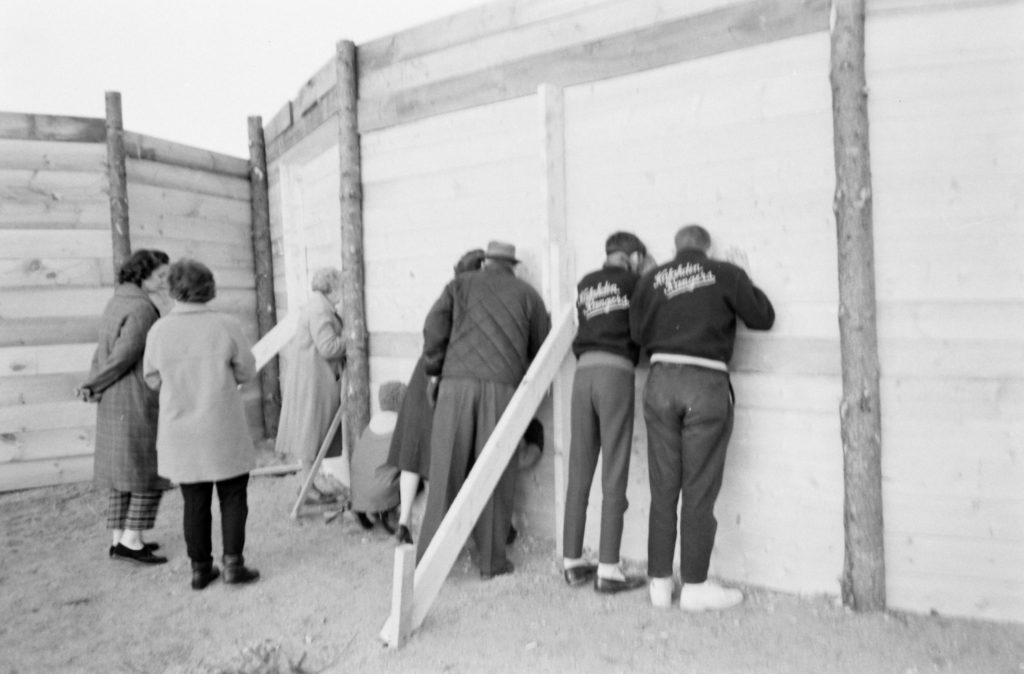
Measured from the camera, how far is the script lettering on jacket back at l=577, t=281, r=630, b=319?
151 inches

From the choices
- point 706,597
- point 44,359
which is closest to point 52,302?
point 44,359

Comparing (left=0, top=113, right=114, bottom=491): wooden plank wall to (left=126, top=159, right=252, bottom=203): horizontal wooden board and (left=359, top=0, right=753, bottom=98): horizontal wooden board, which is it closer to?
(left=126, top=159, right=252, bottom=203): horizontal wooden board

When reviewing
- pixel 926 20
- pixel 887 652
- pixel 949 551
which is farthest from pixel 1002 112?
pixel 887 652

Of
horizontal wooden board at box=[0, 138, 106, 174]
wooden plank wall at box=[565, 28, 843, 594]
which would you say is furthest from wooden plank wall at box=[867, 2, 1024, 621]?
horizontal wooden board at box=[0, 138, 106, 174]

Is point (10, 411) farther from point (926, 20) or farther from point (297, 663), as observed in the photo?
point (926, 20)

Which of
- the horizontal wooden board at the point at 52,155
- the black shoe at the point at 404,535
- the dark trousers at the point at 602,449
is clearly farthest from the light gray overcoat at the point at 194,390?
the horizontal wooden board at the point at 52,155

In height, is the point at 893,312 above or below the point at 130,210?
below

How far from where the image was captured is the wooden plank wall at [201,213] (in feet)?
20.9

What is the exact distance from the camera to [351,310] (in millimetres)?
5199

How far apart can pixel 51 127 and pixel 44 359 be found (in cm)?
173

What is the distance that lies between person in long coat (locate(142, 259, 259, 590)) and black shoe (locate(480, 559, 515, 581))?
1322 millimetres

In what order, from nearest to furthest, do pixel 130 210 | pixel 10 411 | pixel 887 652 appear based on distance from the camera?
pixel 887 652, pixel 10 411, pixel 130 210

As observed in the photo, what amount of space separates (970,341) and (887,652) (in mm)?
1290

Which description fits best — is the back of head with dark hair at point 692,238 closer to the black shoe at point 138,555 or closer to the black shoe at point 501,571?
the black shoe at point 501,571
